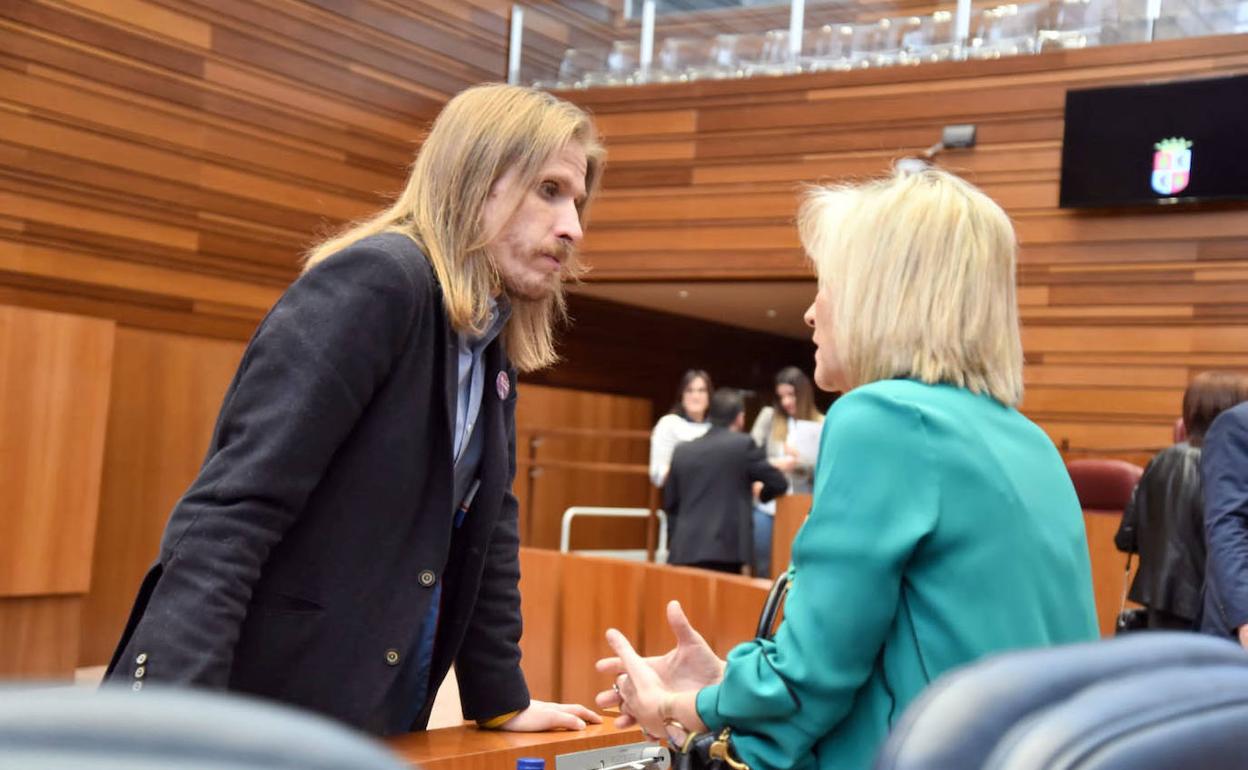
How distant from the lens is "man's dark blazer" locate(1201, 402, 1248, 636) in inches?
122

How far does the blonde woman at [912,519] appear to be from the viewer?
127 cm

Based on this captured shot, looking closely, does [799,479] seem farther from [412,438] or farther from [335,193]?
[412,438]

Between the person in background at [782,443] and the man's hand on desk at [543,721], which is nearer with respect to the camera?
the man's hand on desk at [543,721]

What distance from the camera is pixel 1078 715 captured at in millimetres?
664

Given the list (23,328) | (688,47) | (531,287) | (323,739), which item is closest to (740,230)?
(688,47)

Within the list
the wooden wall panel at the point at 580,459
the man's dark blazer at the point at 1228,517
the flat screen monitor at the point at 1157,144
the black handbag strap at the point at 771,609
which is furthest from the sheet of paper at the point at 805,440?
the black handbag strap at the point at 771,609

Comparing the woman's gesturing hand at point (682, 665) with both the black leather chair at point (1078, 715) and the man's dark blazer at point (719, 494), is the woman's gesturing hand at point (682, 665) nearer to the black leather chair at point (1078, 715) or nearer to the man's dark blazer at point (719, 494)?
the black leather chair at point (1078, 715)

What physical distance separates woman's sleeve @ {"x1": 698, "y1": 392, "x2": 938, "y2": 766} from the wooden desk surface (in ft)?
A: 1.40

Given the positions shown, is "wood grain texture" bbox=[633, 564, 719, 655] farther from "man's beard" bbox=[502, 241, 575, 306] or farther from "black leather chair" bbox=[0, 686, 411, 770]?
"black leather chair" bbox=[0, 686, 411, 770]

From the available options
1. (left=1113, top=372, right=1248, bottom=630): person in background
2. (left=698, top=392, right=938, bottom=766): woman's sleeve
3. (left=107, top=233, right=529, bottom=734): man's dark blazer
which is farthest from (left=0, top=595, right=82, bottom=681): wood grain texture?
(left=698, top=392, right=938, bottom=766): woman's sleeve

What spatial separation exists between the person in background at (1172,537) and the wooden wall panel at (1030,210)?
12.2 feet

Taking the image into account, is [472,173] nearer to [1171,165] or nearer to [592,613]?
[592,613]

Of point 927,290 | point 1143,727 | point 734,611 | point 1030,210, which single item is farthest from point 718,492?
point 1143,727

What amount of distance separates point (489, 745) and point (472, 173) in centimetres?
72
